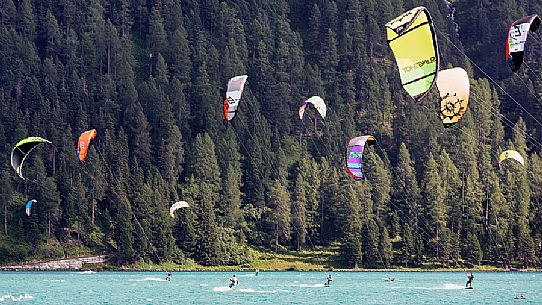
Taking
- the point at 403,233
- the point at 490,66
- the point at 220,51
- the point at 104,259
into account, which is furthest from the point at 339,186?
the point at 490,66

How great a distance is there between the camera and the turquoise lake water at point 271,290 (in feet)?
231

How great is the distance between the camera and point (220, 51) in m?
177

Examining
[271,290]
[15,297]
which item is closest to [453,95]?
[15,297]

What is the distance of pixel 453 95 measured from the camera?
43.5 m

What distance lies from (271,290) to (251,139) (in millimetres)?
70674

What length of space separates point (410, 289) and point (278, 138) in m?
71.2

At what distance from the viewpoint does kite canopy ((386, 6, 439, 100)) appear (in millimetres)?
31906

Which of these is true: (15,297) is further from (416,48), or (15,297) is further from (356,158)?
(416,48)

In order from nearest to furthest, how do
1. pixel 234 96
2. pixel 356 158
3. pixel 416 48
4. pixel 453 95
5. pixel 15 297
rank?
pixel 416 48
pixel 453 95
pixel 356 158
pixel 234 96
pixel 15 297

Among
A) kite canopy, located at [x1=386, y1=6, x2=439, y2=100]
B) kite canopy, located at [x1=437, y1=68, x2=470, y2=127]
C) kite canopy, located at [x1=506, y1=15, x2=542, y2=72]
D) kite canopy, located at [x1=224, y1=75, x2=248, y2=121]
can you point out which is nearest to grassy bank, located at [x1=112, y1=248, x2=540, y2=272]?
kite canopy, located at [x1=224, y1=75, x2=248, y2=121]

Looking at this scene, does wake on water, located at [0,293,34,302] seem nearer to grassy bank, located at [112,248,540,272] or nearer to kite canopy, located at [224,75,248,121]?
kite canopy, located at [224,75,248,121]

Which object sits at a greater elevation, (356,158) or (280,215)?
(280,215)

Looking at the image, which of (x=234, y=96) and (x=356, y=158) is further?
(x=234, y=96)

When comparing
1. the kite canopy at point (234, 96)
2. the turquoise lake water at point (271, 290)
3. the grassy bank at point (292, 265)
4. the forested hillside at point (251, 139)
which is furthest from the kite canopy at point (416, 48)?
the grassy bank at point (292, 265)
